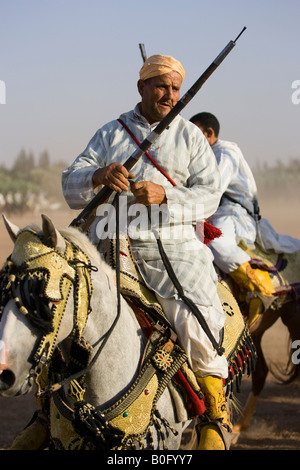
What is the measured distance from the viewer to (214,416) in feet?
11.3

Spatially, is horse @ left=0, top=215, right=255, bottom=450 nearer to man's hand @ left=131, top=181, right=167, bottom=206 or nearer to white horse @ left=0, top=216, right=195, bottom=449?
white horse @ left=0, top=216, right=195, bottom=449

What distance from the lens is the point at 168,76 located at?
3479mm

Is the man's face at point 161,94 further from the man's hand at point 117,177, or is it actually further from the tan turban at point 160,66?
the man's hand at point 117,177

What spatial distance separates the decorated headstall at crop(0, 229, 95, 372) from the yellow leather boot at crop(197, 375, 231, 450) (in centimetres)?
106

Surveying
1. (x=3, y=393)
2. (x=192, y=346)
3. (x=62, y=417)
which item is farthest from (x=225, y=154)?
(x=3, y=393)

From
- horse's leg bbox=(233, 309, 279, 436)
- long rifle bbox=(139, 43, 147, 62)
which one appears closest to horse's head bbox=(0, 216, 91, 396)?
long rifle bbox=(139, 43, 147, 62)

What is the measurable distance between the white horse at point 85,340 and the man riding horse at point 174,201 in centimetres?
A: 24

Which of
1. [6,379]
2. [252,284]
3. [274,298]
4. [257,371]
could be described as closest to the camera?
[6,379]

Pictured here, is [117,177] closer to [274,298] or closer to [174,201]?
[174,201]

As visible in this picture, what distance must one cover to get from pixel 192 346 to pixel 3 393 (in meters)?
1.15

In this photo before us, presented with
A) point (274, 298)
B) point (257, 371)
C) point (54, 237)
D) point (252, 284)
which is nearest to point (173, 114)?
point (54, 237)

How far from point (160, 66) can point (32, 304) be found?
1657 millimetres

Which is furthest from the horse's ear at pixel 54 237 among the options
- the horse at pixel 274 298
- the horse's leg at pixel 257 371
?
the horse's leg at pixel 257 371
